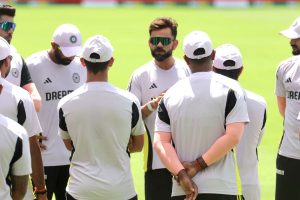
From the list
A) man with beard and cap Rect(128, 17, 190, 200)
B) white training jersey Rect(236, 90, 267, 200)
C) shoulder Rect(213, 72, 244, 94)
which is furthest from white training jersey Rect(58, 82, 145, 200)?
man with beard and cap Rect(128, 17, 190, 200)

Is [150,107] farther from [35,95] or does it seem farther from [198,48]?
[198,48]

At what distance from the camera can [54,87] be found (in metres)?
8.59

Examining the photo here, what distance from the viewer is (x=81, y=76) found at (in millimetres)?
8734

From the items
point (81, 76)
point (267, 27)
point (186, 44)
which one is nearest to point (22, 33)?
point (267, 27)

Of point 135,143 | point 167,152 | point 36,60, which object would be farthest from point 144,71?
point 167,152

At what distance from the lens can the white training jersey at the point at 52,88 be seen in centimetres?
852

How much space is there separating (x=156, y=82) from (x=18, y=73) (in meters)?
1.36

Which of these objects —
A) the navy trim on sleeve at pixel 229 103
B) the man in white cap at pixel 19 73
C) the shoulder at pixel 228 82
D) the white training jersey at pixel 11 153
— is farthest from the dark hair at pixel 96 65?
the man in white cap at pixel 19 73

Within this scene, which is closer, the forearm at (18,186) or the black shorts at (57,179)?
the forearm at (18,186)

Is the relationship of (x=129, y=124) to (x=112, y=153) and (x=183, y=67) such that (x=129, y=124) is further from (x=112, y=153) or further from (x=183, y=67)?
(x=183, y=67)

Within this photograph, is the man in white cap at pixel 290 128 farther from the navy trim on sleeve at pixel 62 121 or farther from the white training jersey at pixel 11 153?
the white training jersey at pixel 11 153

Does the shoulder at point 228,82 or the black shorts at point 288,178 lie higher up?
the shoulder at point 228,82

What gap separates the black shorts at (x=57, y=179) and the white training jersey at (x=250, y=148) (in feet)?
6.77

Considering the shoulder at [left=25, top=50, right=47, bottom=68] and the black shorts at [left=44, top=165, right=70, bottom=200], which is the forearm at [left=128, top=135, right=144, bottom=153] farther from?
the shoulder at [left=25, top=50, right=47, bottom=68]
